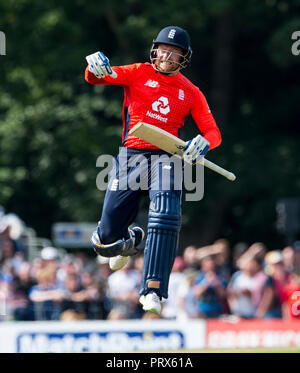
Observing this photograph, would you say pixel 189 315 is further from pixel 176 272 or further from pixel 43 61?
pixel 43 61

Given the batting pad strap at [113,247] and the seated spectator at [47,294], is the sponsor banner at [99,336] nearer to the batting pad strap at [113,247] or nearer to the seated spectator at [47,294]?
the seated spectator at [47,294]

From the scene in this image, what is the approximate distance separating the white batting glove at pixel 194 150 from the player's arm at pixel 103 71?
94 cm

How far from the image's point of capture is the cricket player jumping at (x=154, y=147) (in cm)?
822

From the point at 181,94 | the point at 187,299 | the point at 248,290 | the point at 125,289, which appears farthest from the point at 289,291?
the point at 181,94

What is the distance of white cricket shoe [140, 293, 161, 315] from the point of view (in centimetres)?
799

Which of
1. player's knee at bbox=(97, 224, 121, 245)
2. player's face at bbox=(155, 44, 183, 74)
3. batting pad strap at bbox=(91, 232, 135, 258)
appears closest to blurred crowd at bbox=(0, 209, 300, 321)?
batting pad strap at bbox=(91, 232, 135, 258)

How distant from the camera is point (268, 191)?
24750 mm

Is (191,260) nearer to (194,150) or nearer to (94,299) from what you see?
(94,299)

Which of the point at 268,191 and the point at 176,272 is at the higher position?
the point at 268,191

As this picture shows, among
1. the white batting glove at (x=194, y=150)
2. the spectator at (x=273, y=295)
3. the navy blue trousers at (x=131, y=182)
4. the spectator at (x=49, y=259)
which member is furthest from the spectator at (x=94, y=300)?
the white batting glove at (x=194, y=150)

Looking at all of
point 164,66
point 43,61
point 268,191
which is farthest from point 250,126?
point 164,66

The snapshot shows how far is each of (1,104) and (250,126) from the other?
8.08 metres

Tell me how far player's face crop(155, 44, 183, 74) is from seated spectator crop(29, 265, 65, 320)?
7715 millimetres

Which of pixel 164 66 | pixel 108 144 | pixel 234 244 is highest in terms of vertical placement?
pixel 108 144
